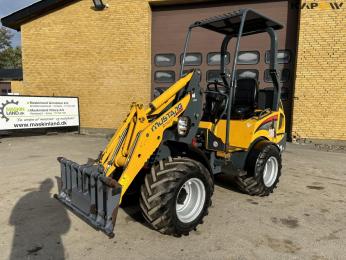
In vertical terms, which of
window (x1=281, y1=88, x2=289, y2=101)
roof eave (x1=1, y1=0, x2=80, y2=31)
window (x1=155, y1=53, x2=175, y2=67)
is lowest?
window (x1=281, y1=88, x2=289, y2=101)

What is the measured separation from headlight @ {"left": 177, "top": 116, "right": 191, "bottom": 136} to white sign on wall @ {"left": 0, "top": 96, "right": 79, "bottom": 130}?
8.28 m

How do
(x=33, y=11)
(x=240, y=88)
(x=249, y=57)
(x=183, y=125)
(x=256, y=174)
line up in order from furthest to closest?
(x=33, y=11), (x=249, y=57), (x=240, y=88), (x=256, y=174), (x=183, y=125)

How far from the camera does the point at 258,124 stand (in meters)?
4.65

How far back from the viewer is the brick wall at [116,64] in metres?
9.45

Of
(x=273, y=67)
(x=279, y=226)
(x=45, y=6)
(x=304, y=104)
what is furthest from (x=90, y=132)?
(x=279, y=226)

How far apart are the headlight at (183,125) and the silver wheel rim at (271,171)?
1.82 metres

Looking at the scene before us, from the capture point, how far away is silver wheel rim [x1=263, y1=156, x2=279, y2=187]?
16.3 feet

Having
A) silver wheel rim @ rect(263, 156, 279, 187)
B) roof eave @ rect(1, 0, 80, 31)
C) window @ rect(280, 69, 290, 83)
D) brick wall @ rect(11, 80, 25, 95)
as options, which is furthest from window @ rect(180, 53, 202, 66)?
brick wall @ rect(11, 80, 25, 95)

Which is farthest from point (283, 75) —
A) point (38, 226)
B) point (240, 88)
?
point (38, 226)

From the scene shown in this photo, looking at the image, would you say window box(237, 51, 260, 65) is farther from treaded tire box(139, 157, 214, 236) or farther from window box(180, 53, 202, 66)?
treaded tire box(139, 157, 214, 236)

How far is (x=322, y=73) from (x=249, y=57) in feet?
7.71

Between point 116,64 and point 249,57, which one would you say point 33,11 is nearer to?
point 116,64

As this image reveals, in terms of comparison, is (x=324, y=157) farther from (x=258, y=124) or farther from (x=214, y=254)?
(x=214, y=254)

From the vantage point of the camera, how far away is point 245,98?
5.13 metres
